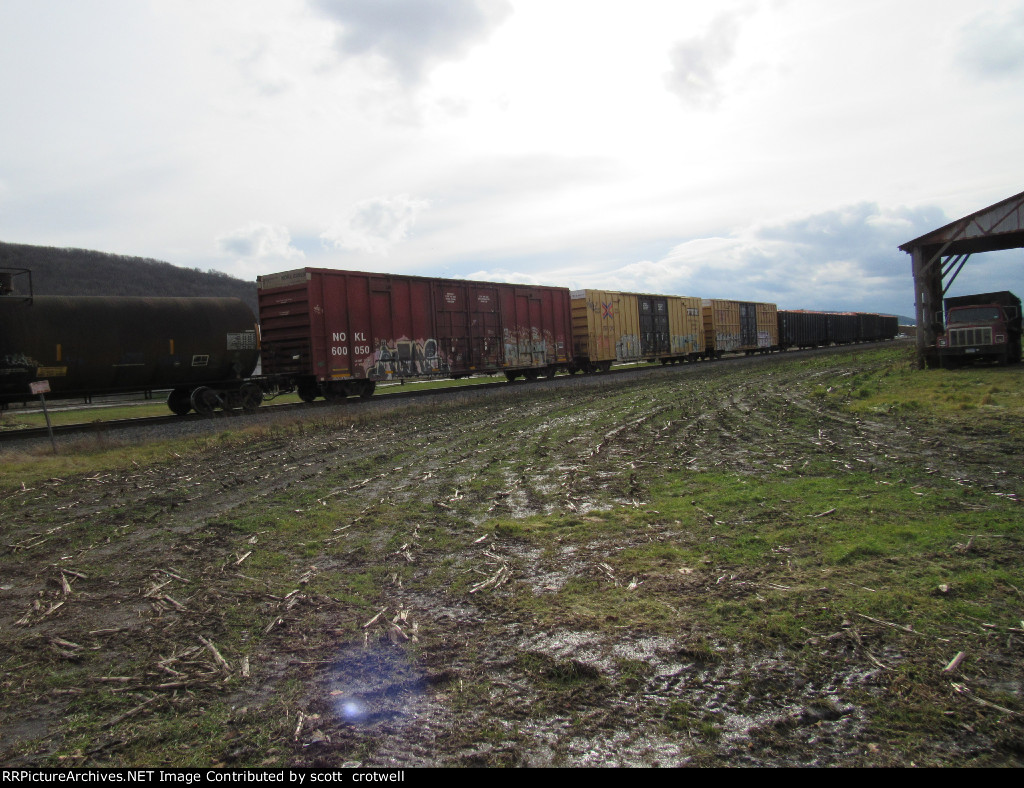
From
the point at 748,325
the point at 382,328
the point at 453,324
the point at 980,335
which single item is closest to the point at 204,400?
the point at 382,328

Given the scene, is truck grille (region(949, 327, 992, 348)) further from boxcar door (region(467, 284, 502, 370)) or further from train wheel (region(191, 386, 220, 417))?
train wheel (region(191, 386, 220, 417))

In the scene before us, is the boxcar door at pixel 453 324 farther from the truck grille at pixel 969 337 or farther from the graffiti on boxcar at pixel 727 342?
the graffiti on boxcar at pixel 727 342

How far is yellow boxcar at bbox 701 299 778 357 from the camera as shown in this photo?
41.2 m

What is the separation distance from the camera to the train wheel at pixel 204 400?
17531 mm

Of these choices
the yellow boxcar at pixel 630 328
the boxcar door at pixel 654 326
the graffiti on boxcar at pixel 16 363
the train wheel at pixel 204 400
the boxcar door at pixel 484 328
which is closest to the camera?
the graffiti on boxcar at pixel 16 363

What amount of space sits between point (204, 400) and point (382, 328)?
583 cm

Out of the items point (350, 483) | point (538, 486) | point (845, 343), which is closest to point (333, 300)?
point (350, 483)

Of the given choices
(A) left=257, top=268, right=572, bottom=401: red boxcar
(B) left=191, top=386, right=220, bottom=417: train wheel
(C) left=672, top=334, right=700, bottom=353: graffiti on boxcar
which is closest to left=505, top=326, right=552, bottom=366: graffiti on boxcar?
(A) left=257, top=268, right=572, bottom=401: red boxcar

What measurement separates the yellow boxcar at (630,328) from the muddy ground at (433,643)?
22007mm

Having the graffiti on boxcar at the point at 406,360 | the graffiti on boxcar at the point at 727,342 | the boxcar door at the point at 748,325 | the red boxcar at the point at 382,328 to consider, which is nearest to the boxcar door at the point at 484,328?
the red boxcar at the point at 382,328

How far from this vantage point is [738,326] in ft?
145

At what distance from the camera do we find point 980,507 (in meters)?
5.71
